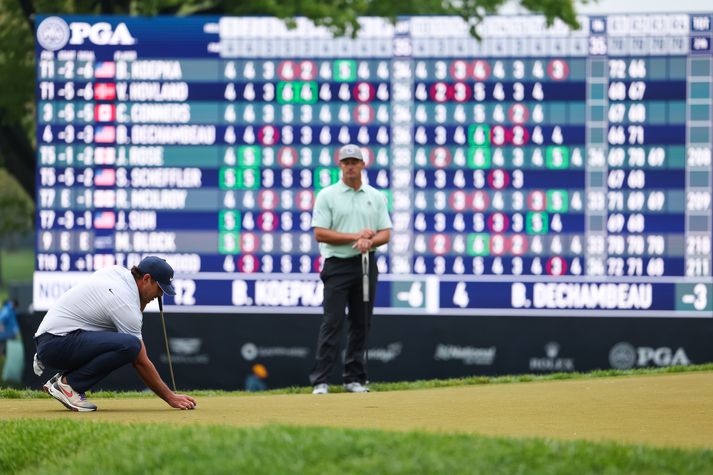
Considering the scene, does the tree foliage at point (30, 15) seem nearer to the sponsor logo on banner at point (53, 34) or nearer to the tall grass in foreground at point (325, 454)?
the sponsor logo on banner at point (53, 34)

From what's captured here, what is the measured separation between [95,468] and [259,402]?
3.22m

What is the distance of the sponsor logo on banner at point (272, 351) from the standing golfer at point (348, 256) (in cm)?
543

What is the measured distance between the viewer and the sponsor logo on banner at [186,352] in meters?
17.6

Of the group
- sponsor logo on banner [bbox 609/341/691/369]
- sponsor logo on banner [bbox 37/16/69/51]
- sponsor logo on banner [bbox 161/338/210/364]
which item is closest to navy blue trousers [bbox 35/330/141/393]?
sponsor logo on banner [bbox 161/338/210/364]

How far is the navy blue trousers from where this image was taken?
30.3ft

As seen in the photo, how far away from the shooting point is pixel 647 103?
55.2 ft

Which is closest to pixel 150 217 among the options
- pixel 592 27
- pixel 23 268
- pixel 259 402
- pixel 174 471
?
pixel 592 27

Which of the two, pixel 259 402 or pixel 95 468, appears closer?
pixel 95 468

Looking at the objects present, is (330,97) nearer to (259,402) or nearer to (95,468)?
(259,402)

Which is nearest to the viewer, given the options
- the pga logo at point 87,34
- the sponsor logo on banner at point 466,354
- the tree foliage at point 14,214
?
the sponsor logo on banner at point 466,354

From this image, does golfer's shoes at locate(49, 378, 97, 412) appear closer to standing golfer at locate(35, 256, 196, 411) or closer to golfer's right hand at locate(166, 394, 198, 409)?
standing golfer at locate(35, 256, 196, 411)

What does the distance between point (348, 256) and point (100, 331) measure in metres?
3.05

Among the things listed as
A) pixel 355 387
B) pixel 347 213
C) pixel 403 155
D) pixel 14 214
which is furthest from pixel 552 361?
pixel 14 214

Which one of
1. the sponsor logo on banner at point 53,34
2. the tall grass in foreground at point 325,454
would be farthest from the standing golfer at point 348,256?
the sponsor logo on banner at point 53,34
